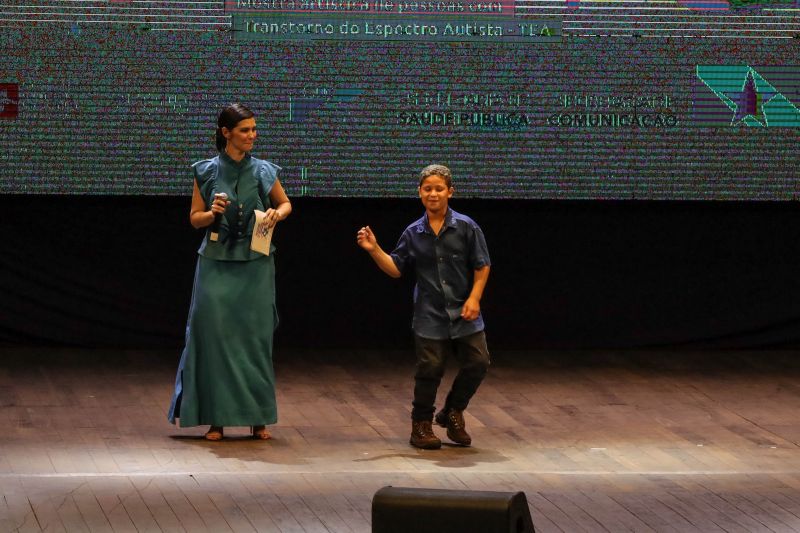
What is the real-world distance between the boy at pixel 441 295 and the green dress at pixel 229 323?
22.5 inches

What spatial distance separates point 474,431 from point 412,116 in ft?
6.93

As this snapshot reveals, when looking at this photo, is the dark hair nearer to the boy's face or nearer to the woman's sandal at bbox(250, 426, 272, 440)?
the boy's face

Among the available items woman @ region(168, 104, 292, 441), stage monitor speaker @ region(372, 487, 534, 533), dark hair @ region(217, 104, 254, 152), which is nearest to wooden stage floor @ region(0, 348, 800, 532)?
woman @ region(168, 104, 292, 441)

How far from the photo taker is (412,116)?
26.5 feet

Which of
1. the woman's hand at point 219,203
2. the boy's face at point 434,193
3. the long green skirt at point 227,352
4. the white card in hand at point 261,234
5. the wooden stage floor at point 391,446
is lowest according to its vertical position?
the wooden stage floor at point 391,446

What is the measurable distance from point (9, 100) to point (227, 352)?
97.4 inches

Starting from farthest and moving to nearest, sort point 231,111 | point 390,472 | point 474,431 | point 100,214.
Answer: point 100,214 → point 474,431 → point 231,111 → point 390,472

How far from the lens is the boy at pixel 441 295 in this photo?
612cm

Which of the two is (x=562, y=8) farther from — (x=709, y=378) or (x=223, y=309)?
(x=223, y=309)

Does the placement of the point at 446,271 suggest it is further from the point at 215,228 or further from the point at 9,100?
the point at 9,100

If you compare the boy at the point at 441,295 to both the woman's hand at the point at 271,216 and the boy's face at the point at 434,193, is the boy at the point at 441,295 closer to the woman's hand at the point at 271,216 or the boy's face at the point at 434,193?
the boy's face at the point at 434,193

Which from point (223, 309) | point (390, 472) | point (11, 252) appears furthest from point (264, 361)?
→ point (11, 252)

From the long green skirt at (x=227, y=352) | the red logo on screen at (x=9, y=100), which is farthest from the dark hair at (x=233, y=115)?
the red logo on screen at (x=9, y=100)

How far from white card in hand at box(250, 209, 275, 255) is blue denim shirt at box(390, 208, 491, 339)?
0.52 meters
